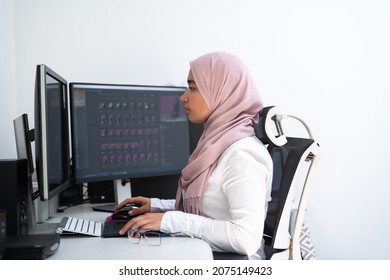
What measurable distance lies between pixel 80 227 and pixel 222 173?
1.43 feet

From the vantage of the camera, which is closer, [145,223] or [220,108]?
[145,223]

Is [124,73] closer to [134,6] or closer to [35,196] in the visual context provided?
[134,6]

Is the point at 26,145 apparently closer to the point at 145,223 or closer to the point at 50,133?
the point at 50,133

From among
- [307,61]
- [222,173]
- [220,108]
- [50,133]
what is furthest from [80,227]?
[307,61]

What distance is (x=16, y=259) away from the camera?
87 cm

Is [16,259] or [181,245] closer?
[16,259]

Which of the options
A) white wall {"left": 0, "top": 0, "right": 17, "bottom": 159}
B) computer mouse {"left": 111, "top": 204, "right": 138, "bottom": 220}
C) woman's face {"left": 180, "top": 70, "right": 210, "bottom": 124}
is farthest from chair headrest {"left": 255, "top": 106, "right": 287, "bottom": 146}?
white wall {"left": 0, "top": 0, "right": 17, "bottom": 159}

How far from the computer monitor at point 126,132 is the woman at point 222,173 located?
182mm

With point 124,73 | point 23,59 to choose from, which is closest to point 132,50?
point 124,73

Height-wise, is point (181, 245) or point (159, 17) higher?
point (159, 17)

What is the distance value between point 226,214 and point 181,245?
0.61ft

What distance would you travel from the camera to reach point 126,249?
1.00 m

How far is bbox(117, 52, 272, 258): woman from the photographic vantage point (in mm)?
1054

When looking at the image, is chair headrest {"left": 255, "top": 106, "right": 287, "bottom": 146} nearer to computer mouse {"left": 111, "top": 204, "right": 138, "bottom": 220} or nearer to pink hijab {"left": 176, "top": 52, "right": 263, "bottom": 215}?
pink hijab {"left": 176, "top": 52, "right": 263, "bottom": 215}
